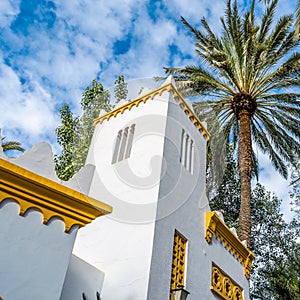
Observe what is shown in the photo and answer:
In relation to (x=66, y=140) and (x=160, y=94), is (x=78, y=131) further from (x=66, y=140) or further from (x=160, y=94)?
(x=160, y=94)

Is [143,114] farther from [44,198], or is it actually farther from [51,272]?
[51,272]

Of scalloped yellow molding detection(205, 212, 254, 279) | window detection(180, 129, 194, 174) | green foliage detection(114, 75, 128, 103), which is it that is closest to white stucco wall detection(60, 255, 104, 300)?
scalloped yellow molding detection(205, 212, 254, 279)

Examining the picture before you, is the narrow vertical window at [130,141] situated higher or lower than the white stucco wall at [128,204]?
higher

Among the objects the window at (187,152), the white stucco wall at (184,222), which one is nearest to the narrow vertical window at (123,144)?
the white stucco wall at (184,222)

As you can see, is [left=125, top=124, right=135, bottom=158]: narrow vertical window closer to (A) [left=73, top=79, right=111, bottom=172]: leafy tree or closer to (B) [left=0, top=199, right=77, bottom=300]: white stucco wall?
(B) [left=0, top=199, right=77, bottom=300]: white stucco wall

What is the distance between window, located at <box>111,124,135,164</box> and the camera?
22.5 ft

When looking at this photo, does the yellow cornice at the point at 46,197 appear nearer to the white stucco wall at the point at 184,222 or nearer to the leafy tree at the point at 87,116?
the white stucco wall at the point at 184,222

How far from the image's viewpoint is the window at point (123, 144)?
22.5 ft

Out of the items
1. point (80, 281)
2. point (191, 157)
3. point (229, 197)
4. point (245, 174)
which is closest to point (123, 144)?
point (191, 157)

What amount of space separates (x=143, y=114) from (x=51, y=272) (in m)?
4.15

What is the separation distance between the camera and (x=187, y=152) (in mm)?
7297

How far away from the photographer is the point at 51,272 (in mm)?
3713

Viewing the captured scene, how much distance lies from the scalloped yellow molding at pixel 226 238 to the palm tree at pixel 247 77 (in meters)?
2.22

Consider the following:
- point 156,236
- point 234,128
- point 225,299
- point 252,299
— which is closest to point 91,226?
point 156,236
